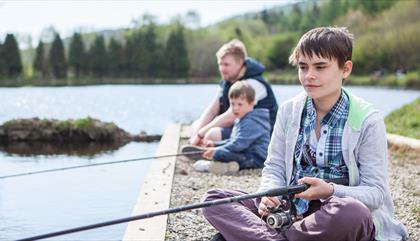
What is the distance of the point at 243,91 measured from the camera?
630 cm

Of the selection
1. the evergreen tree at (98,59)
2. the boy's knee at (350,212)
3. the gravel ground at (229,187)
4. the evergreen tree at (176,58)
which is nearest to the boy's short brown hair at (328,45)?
the boy's knee at (350,212)

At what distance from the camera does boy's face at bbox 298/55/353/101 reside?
3160mm

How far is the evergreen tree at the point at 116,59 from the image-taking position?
64.2m

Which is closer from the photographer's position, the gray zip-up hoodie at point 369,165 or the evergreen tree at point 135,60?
the gray zip-up hoodie at point 369,165

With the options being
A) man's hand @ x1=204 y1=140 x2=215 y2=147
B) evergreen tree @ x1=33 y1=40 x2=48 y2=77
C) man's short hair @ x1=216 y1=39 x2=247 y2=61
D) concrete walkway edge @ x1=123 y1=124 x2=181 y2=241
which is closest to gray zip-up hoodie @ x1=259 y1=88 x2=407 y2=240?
concrete walkway edge @ x1=123 y1=124 x2=181 y2=241

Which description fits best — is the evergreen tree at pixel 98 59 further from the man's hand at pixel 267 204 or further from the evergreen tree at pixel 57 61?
the man's hand at pixel 267 204

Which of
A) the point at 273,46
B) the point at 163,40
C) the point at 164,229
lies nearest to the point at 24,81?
the point at 163,40

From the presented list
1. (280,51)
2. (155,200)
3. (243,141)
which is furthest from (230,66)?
(280,51)

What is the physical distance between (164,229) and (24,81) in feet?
140

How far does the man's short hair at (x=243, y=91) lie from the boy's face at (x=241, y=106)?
1.3 inches

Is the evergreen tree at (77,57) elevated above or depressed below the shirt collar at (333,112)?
below

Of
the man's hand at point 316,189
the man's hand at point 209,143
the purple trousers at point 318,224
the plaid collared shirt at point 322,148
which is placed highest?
the plaid collared shirt at point 322,148

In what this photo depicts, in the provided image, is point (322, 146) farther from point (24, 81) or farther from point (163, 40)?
point (163, 40)

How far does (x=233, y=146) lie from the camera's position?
6.29 metres
